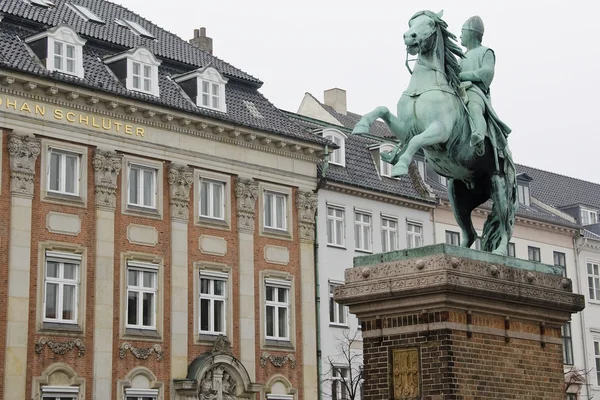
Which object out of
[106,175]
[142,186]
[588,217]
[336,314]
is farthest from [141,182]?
[588,217]

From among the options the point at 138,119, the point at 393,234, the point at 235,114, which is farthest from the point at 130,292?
the point at 393,234

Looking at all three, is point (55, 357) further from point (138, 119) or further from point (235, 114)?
point (235, 114)

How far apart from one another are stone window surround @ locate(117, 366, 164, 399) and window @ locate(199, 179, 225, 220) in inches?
220

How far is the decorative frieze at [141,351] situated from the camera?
35.4m

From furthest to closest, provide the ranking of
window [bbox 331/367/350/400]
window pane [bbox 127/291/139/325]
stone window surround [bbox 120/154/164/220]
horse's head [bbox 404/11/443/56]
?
window [bbox 331/367/350/400] → stone window surround [bbox 120/154/164/220] → window pane [bbox 127/291/139/325] → horse's head [bbox 404/11/443/56]

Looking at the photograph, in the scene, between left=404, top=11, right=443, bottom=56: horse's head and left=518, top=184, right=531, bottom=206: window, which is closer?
left=404, top=11, right=443, bottom=56: horse's head

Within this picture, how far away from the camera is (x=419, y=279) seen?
14836 mm

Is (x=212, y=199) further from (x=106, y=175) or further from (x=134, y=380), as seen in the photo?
(x=134, y=380)

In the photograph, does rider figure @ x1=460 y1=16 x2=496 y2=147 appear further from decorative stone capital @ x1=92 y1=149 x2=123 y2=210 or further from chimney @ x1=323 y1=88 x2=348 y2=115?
chimney @ x1=323 y1=88 x2=348 y2=115

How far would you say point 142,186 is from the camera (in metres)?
37.2

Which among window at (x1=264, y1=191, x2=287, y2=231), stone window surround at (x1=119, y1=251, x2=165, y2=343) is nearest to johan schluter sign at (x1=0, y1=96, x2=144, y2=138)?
stone window surround at (x1=119, y1=251, x2=165, y2=343)

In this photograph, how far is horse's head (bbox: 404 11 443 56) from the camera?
15711mm

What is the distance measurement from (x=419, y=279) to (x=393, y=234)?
104ft

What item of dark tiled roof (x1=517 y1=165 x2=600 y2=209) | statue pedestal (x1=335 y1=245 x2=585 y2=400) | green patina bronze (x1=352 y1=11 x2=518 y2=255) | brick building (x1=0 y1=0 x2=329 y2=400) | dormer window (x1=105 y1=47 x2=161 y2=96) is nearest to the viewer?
statue pedestal (x1=335 y1=245 x2=585 y2=400)
